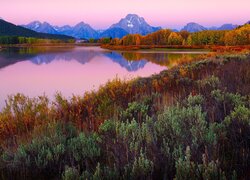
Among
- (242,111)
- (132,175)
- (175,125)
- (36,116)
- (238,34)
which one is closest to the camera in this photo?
(132,175)

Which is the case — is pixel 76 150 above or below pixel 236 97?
below

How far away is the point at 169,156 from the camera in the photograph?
13.0ft

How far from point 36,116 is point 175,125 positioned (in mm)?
5178

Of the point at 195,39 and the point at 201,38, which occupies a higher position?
the point at 201,38

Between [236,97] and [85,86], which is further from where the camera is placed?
[85,86]

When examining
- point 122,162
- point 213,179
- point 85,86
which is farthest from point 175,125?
point 85,86

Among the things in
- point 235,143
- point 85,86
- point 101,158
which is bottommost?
point 85,86

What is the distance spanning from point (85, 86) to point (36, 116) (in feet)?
48.4

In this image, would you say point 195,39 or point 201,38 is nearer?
point 201,38

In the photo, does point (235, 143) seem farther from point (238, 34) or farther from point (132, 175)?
point (238, 34)

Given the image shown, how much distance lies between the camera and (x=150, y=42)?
154m

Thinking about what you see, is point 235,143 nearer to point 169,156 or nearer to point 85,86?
point 169,156

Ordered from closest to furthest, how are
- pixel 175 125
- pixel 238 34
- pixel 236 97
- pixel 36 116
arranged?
1. pixel 175 125
2. pixel 236 97
3. pixel 36 116
4. pixel 238 34

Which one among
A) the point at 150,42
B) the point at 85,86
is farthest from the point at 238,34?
the point at 85,86
